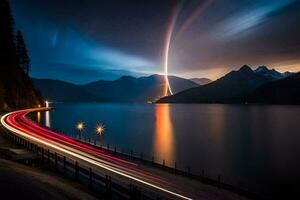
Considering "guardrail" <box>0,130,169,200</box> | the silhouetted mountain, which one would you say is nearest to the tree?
the silhouetted mountain

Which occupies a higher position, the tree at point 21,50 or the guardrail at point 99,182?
the tree at point 21,50

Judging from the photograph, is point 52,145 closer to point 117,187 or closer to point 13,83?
point 117,187

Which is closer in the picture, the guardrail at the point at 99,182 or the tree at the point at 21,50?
the guardrail at the point at 99,182

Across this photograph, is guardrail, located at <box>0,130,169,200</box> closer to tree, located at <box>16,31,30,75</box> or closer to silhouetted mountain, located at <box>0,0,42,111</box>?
silhouetted mountain, located at <box>0,0,42,111</box>

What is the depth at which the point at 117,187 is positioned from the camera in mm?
19469

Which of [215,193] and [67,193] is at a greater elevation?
[67,193]

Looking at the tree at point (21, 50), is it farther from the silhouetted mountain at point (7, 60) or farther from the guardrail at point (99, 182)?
the guardrail at point (99, 182)

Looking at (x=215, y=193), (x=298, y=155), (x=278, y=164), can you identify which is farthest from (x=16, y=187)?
(x=298, y=155)

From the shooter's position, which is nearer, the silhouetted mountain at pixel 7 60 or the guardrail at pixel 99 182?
the guardrail at pixel 99 182

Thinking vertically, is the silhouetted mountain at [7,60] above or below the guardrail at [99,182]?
above

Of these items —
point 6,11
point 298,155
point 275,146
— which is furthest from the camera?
point 6,11

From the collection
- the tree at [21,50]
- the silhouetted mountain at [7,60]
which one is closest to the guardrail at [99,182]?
the silhouetted mountain at [7,60]

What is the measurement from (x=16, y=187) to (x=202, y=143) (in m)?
67.9

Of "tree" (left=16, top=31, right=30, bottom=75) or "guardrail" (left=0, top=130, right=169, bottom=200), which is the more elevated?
"tree" (left=16, top=31, right=30, bottom=75)
